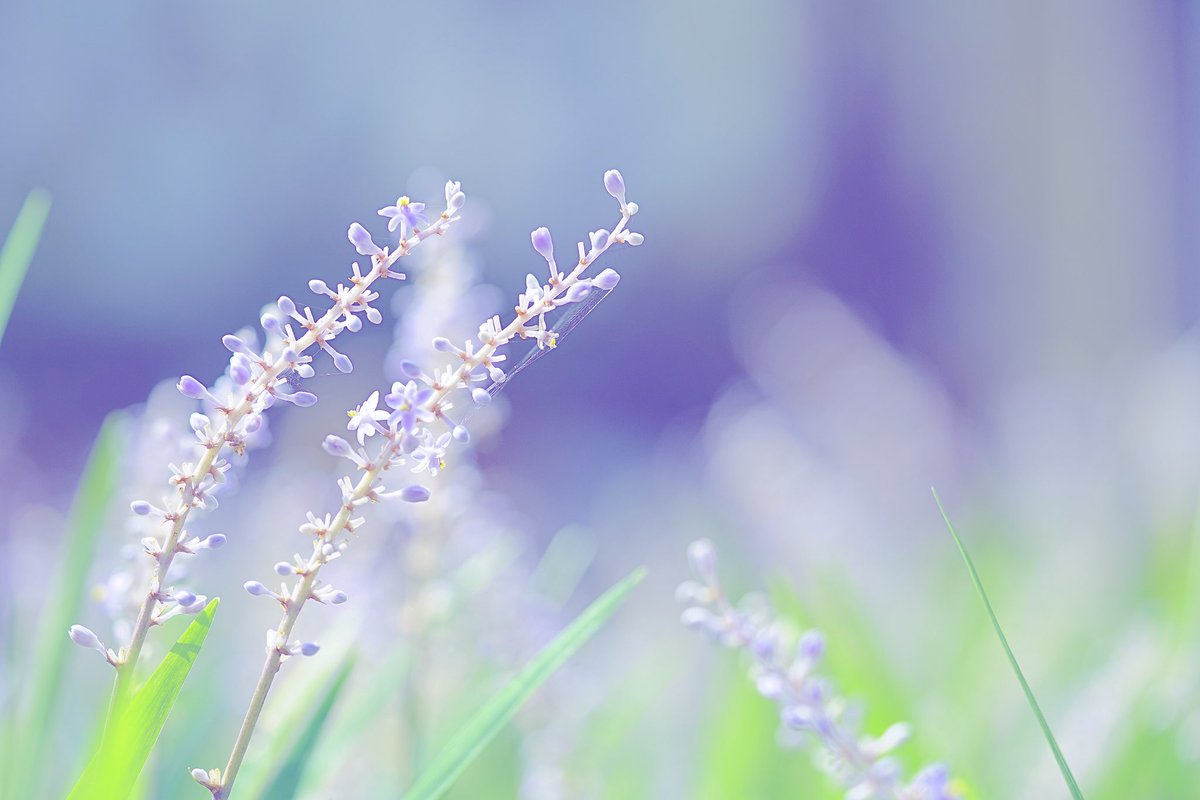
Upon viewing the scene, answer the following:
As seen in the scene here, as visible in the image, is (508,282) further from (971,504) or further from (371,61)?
(971,504)

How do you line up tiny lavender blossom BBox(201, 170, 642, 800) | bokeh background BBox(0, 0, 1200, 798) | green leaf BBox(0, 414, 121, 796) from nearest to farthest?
tiny lavender blossom BBox(201, 170, 642, 800) < green leaf BBox(0, 414, 121, 796) < bokeh background BBox(0, 0, 1200, 798)

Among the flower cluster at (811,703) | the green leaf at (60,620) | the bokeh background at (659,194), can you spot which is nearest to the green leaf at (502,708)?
the flower cluster at (811,703)

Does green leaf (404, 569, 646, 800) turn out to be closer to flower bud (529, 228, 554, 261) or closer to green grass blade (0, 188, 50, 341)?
flower bud (529, 228, 554, 261)

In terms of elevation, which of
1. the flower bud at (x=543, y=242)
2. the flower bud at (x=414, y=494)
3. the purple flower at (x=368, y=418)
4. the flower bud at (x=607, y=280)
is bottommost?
the flower bud at (x=414, y=494)

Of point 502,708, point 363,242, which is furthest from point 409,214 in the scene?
point 502,708

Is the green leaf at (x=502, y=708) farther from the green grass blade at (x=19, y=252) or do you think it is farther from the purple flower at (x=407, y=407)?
the green grass blade at (x=19, y=252)

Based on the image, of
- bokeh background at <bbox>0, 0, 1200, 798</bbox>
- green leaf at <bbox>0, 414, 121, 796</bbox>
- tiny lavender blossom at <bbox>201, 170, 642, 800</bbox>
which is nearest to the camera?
tiny lavender blossom at <bbox>201, 170, 642, 800</bbox>

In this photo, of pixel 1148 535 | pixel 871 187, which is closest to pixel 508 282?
pixel 871 187

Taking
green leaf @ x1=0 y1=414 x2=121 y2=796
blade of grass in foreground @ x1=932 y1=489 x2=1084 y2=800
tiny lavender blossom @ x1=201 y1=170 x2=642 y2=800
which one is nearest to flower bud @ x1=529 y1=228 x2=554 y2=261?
tiny lavender blossom @ x1=201 y1=170 x2=642 y2=800
